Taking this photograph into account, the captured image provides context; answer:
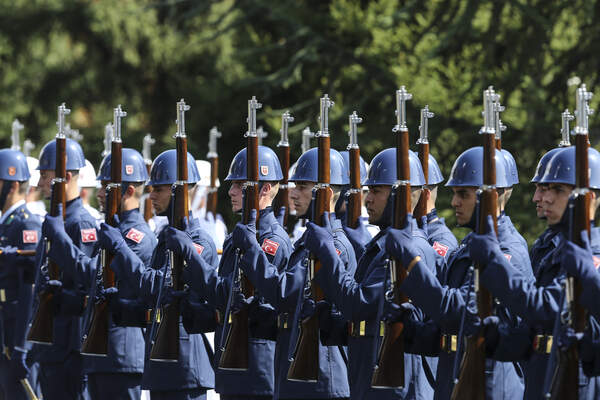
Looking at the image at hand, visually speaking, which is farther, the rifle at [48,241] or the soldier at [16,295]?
the soldier at [16,295]

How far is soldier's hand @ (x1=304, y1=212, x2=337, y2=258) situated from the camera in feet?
25.9

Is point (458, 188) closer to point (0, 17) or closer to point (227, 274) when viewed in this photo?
point (227, 274)

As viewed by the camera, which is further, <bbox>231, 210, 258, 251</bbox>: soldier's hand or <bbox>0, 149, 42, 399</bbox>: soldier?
<bbox>0, 149, 42, 399</bbox>: soldier

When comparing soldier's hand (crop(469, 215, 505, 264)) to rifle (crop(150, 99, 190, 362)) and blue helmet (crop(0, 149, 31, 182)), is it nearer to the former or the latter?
rifle (crop(150, 99, 190, 362))

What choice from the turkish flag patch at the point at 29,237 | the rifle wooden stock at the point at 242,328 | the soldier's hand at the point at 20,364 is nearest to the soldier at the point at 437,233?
the rifle wooden stock at the point at 242,328

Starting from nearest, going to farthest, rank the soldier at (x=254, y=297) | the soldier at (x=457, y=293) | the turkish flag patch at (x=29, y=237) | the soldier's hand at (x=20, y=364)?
1. the soldier at (x=457, y=293)
2. the soldier at (x=254, y=297)
3. the soldier's hand at (x=20, y=364)
4. the turkish flag patch at (x=29, y=237)

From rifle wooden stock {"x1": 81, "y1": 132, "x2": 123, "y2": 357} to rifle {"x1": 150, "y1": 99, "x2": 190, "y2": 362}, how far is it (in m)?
0.77

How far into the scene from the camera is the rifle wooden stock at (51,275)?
9883mm

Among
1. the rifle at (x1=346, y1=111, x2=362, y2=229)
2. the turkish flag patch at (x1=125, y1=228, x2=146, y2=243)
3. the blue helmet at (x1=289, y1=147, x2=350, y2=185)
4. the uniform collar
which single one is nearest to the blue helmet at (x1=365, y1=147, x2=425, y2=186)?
the rifle at (x1=346, y1=111, x2=362, y2=229)

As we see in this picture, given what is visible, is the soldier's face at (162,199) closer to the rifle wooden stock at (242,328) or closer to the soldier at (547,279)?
the rifle wooden stock at (242,328)

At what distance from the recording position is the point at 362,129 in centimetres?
2012

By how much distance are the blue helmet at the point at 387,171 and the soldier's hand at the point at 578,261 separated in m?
1.93

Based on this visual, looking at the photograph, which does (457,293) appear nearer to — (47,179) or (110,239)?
(110,239)

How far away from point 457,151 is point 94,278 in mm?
9743
